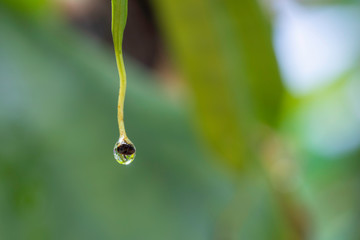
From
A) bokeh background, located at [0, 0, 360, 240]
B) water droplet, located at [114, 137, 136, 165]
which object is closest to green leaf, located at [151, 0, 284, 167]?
bokeh background, located at [0, 0, 360, 240]

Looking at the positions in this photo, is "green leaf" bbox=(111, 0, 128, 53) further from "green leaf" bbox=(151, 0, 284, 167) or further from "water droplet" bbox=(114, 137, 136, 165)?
"green leaf" bbox=(151, 0, 284, 167)

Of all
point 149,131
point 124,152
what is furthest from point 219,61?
point 124,152

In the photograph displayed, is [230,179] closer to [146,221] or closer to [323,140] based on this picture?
[146,221]

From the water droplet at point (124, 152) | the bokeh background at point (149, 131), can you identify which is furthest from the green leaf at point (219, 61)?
the water droplet at point (124, 152)

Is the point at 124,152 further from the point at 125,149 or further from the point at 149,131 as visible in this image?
the point at 149,131

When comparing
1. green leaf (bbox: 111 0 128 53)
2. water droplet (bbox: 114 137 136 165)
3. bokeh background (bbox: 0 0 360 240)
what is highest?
green leaf (bbox: 111 0 128 53)

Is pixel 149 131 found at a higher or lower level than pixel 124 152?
lower

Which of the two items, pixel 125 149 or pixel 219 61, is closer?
pixel 125 149

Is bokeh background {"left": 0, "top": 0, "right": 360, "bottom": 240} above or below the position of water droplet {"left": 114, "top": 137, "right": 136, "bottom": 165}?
below

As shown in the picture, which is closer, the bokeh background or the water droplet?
the water droplet

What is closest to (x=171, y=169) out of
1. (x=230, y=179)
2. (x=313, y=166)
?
(x=230, y=179)
